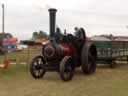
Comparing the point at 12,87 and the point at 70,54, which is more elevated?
the point at 70,54

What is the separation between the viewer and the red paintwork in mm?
10828

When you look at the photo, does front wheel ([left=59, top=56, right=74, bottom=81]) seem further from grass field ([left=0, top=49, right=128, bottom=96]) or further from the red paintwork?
the red paintwork

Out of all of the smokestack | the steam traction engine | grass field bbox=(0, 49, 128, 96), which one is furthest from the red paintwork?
grass field bbox=(0, 49, 128, 96)

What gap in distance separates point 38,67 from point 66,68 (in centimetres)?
130

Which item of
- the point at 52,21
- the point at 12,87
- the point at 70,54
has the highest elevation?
the point at 52,21

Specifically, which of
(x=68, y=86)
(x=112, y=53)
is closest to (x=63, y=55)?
(x=68, y=86)

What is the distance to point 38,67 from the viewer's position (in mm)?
11102

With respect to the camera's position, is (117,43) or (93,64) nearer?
(93,64)

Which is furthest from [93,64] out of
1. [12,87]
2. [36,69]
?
[12,87]

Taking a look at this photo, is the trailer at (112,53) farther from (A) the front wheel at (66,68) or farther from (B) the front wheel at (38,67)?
(A) the front wheel at (66,68)

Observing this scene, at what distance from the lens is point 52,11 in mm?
10891

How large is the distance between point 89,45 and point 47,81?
244cm

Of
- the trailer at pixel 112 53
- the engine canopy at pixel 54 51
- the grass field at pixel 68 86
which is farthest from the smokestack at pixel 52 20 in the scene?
the trailer at pixel 112 53

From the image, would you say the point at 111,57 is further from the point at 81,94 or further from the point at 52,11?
the point at 81,94
